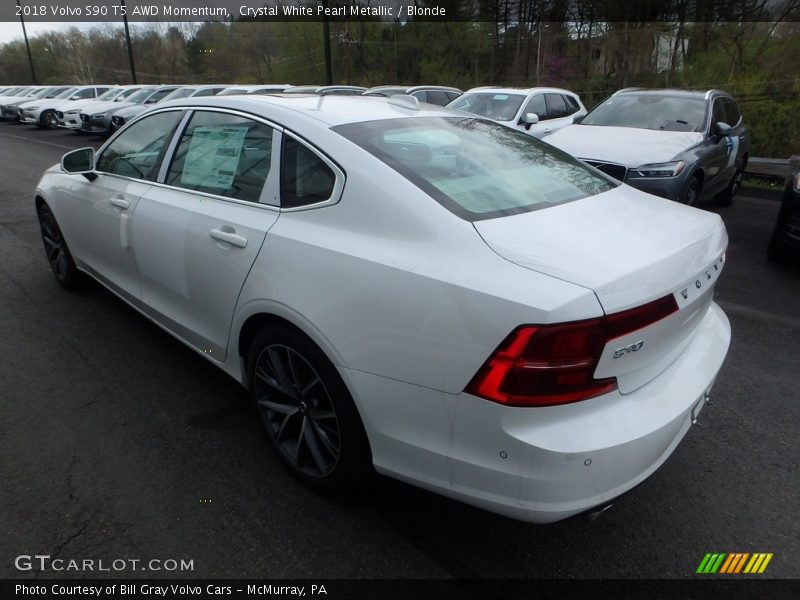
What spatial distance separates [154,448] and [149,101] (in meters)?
18.3

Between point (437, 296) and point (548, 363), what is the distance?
403 millimetres

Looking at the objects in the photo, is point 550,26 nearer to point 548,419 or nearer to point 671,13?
point 671,13

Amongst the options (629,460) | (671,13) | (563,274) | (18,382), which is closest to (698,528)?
(629,460)

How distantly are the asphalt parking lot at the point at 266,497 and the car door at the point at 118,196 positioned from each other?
59cm

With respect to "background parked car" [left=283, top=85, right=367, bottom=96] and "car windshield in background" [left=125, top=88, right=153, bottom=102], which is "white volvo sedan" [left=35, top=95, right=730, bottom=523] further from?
"car windshield in background" [left=125, top=88, right=153, bottom=102]

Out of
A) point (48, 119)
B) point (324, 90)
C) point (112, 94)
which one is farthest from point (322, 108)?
point (48, 119)

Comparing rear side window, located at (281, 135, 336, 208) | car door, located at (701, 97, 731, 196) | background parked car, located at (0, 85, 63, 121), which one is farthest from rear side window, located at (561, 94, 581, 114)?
background parked car, located at (0, 85, 63, 121)

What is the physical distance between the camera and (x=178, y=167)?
10.6 feet

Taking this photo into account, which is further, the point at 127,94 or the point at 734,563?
the point at 127,94

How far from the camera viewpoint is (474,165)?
8.30ft

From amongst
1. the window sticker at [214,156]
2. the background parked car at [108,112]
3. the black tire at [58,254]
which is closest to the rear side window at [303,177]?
the window sticker at [214,156]

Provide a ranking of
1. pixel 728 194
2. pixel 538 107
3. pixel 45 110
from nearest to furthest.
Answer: pixel 728 194 < pixel 538 107 < pixel 45 110

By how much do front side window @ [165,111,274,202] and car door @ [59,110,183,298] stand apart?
220 mm
